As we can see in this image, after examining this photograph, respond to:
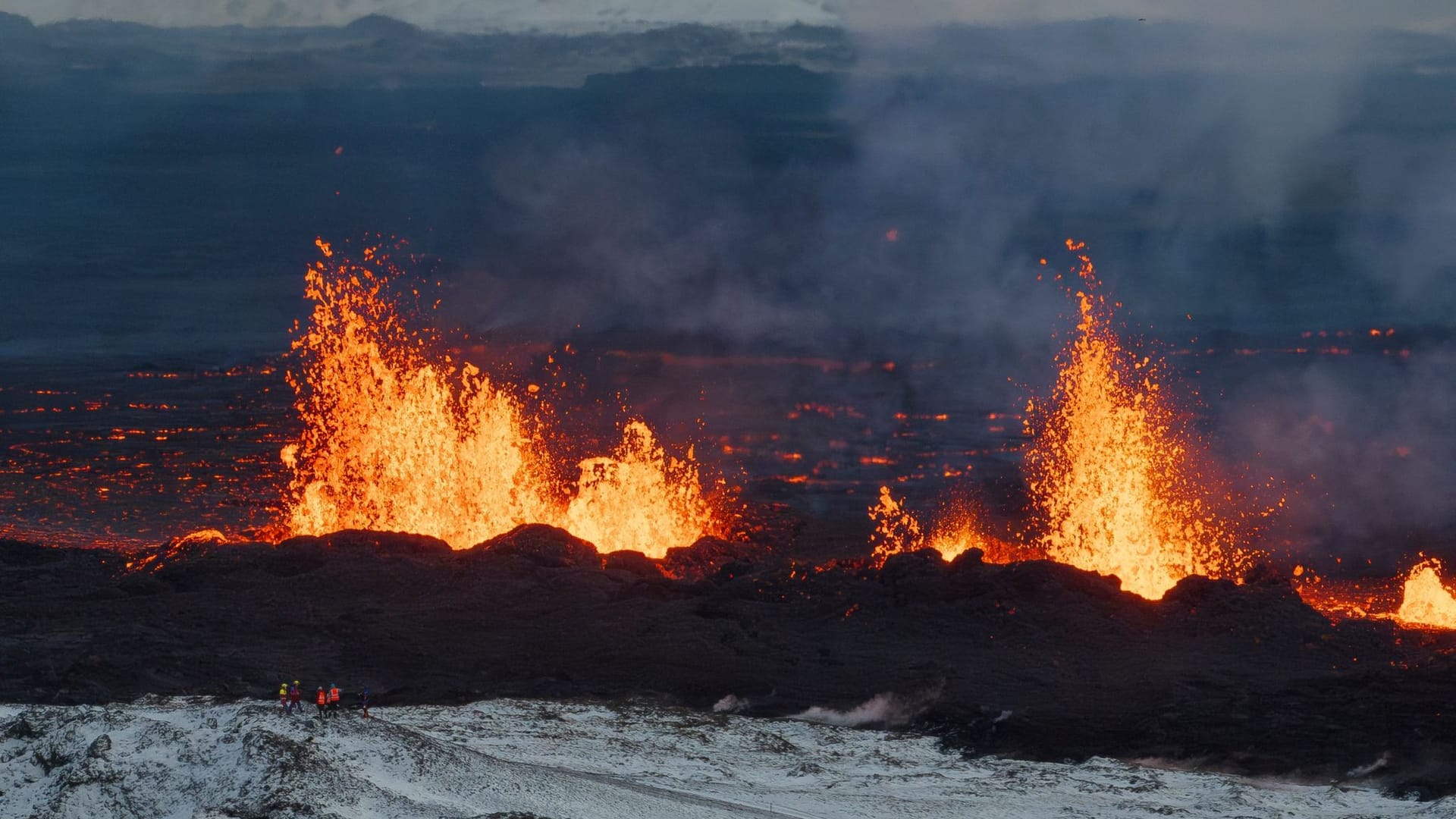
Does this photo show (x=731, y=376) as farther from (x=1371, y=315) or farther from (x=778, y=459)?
(x=1371, y=315)

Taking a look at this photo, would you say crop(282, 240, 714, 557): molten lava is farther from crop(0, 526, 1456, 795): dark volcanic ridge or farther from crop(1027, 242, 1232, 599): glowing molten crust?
crop(1027, 242, 1232, 599): glowing molten crust

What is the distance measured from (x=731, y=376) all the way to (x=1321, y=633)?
120ft

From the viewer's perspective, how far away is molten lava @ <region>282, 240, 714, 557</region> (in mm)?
34500

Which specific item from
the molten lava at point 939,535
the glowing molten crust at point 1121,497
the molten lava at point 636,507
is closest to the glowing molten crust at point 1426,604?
the glowing molten crust at point 1121,497

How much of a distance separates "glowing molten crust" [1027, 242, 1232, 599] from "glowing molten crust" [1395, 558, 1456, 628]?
3864 mm

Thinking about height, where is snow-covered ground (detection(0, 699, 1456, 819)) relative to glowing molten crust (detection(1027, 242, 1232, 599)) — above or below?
below

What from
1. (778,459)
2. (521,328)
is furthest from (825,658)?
(521,328)

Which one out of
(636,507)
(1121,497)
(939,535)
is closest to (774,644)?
(636,507)

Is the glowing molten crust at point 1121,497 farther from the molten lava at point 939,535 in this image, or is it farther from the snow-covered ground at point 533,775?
the snow-covered ground at point 533,775

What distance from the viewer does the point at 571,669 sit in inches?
981

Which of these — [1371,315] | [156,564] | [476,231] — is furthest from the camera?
[476,231]

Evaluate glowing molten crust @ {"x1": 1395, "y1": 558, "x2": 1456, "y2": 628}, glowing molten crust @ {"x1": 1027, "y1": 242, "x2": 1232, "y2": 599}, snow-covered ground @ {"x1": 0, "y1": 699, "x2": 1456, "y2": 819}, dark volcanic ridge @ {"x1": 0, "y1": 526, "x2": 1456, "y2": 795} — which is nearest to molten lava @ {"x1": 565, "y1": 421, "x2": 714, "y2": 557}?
dark volcanic ridge @ {"x1": 0, "y1": 526, "x2": 1456, "y2": 795}

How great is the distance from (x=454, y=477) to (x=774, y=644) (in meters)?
13.4

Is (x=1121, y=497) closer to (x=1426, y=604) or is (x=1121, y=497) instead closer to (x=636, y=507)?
(x=1426, y=604)
